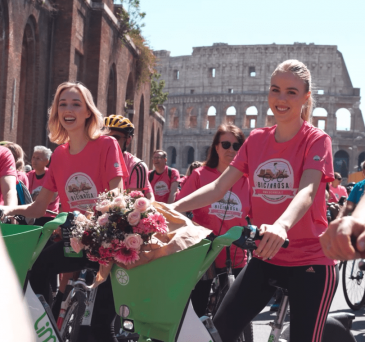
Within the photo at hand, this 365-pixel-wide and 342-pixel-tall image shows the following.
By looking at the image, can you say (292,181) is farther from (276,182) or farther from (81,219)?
(81,219)

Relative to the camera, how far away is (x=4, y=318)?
1195 millimetres

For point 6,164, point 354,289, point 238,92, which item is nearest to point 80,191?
point 6,164

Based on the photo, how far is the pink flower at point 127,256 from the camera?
2.17 metres

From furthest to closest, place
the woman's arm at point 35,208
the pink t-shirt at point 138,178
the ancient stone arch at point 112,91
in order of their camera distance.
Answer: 1. the ancient stone arch at point 112,91
2. the pink t-shirt at point 138,178
3. the woman's arm at point 35,208

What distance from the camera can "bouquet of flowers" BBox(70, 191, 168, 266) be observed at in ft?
7.20

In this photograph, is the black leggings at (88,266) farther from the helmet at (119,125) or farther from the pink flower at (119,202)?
the helmet at (119,125)

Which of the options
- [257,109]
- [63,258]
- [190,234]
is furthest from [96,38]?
[257,109]

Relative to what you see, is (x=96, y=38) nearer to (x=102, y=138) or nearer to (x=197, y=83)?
(x=102, y=138)

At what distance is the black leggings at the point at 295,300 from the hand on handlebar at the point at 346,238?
4.83 ft

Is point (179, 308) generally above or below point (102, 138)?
below

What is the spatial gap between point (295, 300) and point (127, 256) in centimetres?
95

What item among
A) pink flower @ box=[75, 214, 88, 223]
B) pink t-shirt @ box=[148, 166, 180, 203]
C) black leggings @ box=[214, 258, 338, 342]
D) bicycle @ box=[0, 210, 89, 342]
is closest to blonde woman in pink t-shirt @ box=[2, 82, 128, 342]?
bicycle @ box=[0, 210, 89, 342]

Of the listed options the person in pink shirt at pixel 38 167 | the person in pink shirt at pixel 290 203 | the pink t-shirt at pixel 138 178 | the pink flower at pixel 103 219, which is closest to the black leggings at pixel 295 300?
the person in pink shirt at pixel 290 203

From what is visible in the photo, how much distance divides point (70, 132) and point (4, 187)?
1.72 feet
